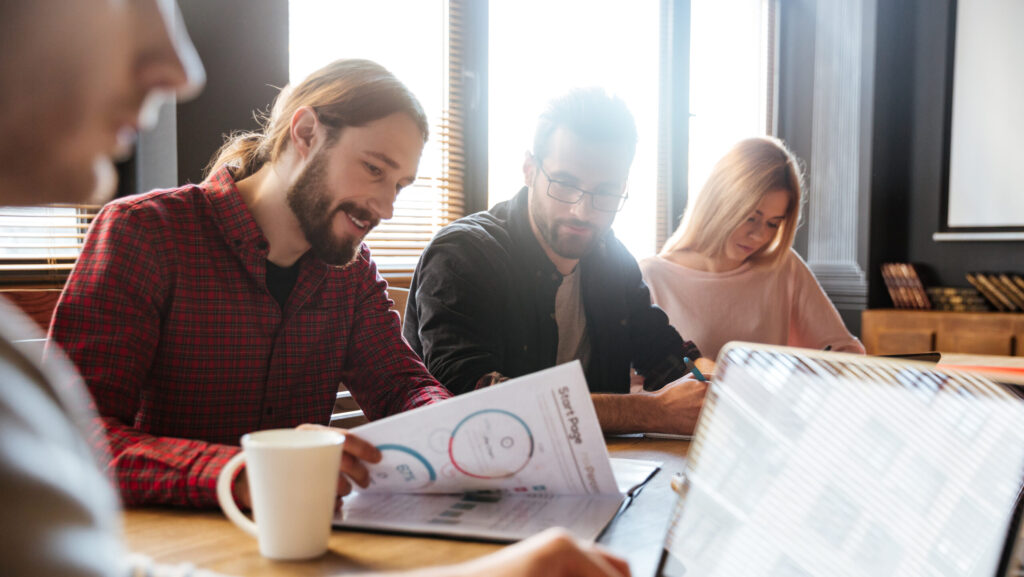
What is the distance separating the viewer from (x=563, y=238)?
184cm

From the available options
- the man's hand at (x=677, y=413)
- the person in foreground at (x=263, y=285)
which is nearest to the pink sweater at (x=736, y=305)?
the man's hand at (x=677, y=413)

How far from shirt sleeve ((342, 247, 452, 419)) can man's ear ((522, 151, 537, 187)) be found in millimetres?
554

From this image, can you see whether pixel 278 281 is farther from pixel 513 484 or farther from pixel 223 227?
pixel 513 484

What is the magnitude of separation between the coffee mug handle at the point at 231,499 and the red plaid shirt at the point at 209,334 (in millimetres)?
118

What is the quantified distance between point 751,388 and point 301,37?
2.22m

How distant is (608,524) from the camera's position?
80cm

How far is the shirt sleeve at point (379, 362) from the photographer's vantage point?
54.0 inches

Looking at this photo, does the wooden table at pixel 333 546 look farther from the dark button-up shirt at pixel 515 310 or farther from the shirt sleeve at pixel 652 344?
the shirt sleeve at pixel 652 344

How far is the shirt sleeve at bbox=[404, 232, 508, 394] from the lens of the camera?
4.85ft

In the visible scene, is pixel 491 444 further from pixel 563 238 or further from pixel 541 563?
pixel 563 238

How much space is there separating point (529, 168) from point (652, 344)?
0.53m

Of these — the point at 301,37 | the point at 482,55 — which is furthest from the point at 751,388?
the point at 482,55

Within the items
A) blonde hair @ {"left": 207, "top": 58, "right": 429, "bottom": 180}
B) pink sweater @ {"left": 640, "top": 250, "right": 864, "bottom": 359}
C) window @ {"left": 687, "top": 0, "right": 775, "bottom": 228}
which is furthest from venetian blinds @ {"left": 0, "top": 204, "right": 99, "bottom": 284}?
window @ {"left": 687, "top": 0, "right": 775, "bottom": 228}

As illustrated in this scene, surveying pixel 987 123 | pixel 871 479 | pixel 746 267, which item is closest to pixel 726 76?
pixel 987 123
